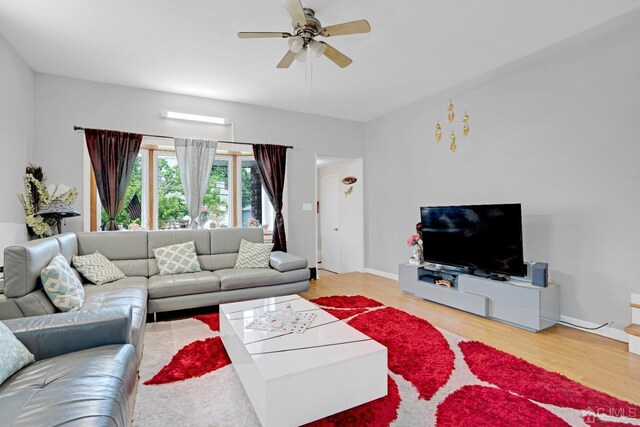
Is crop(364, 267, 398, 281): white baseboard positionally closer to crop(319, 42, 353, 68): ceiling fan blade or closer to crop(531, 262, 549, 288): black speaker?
crop(531, 262, 549, 288): black speaker

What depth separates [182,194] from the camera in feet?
15.5

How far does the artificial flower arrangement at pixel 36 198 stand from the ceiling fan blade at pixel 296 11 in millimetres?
3502

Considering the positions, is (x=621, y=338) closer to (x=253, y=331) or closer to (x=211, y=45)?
(x=253, y=331)

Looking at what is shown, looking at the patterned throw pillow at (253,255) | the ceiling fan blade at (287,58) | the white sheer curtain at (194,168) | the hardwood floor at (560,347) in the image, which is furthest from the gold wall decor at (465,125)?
the white sheer curtain at (194,168)

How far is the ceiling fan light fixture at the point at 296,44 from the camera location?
2.54 metres

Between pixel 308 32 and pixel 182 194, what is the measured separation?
319cm

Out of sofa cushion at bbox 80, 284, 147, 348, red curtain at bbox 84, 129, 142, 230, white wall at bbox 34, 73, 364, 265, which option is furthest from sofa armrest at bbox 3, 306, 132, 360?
white wall at bbox 34, 73, 364, 265

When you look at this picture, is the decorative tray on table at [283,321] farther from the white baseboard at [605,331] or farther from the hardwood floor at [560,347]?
the white baseboard at [605,331]

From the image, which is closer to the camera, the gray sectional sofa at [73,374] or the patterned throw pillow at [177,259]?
the gray sectional sofa at [73,374]

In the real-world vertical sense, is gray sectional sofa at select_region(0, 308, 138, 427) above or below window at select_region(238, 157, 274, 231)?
below

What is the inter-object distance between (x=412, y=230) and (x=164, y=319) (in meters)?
3.67

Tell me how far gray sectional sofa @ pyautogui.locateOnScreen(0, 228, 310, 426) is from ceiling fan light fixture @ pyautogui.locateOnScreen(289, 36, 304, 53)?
7.56 feet

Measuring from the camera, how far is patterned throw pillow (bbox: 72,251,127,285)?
3.22 metres

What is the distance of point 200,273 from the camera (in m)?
3.81
